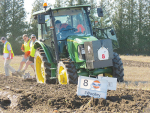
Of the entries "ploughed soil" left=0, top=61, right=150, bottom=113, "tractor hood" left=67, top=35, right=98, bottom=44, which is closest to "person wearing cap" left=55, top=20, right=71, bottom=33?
"tractor hood" left=67, top=35, right=98, bottom=44

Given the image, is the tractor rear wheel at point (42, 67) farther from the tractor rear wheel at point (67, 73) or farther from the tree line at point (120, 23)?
the tree line at point (120, 23)

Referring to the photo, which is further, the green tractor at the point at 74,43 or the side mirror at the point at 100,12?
the side mirror at the point at 100,12

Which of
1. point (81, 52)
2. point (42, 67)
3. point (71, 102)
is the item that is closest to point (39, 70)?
point (42, 67)

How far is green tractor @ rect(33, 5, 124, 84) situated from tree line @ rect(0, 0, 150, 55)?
3203 cm

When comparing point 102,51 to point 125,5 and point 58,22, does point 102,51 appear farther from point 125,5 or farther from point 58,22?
point 125,5

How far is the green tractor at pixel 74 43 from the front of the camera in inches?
285

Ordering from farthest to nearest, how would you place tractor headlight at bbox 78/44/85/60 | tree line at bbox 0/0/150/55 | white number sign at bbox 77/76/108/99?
1. tree line at bbox 0/0/150/55
2. tractor headlight at bbox 78/44/85/60
3. white number sign at bbox 77/76/108/99

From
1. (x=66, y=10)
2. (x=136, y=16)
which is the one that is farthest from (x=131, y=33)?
(x=66, y=10)

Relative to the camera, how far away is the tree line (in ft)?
134

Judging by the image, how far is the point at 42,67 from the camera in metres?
8.98

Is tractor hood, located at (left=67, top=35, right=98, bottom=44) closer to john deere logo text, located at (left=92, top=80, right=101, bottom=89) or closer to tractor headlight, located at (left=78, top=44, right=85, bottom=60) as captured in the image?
tractor headlight, located at (left=78, top=44, right=85, bottom=60)

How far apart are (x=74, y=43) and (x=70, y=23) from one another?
0.94 metres

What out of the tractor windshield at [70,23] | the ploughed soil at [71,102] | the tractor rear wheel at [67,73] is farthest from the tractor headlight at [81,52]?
the ploughed soil at [71,102]

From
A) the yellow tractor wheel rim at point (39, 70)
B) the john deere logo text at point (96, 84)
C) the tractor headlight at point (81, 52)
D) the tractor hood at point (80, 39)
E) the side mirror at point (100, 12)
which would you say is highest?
the side mirror at point (100, 12)
